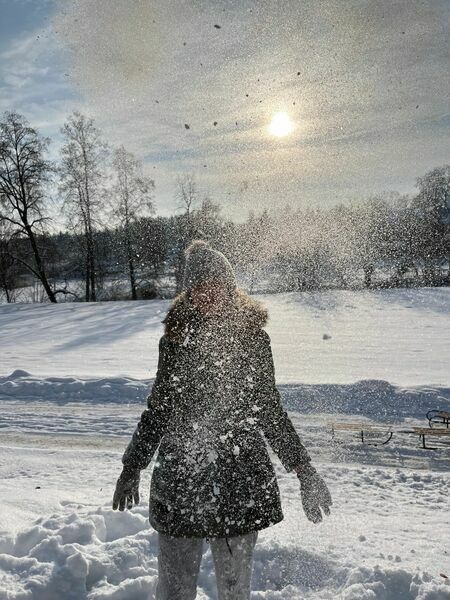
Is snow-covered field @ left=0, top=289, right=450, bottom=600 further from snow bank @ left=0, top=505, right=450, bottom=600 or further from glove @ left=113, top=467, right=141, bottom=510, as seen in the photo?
glove @ left=113, top=467, right=141, bottom=510

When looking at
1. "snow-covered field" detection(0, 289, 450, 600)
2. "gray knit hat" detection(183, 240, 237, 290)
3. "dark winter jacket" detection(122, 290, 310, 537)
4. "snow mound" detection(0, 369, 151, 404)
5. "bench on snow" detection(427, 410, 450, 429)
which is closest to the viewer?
"dark winter jacket" detection(122, 290, 310, 537)

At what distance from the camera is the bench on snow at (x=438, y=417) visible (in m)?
7.03

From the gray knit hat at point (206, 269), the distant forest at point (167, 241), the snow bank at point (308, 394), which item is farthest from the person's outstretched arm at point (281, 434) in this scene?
the distant forest at point (167, 241)

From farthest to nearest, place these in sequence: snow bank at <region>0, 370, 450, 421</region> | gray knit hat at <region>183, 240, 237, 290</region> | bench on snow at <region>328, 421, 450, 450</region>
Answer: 1. snow bank at <region>0, 370, 450, 421</region>
2. bench on snow at <region>328, 421, 450, 450</region>
3. gray knit hat at <region>183, 240, 237, 290</region>

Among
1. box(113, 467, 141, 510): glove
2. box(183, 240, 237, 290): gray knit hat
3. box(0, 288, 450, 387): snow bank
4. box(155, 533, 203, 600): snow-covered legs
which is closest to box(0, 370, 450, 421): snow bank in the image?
box(0, 288, 450, 387): snow bank

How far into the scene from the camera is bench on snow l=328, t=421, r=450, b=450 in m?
6.39

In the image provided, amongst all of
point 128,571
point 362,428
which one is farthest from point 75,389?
point 128,571

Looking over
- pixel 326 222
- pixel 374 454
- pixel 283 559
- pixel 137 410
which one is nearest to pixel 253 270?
pixel 326 222

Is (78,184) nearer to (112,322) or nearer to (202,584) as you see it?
(112,322)

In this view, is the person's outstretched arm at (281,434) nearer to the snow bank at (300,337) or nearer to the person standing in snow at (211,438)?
the person standing in snow at (211,438)

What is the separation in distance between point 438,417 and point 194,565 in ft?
20.4

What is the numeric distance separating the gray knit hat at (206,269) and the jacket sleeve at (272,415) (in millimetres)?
265

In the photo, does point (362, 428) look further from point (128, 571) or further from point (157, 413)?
point (157, 413)

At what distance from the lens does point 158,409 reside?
6.18ft
